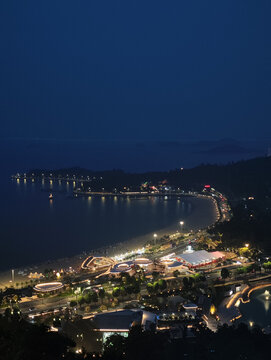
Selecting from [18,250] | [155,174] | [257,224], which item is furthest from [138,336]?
[155,174]

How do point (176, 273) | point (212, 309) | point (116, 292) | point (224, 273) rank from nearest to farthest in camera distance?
1. point (212, 309)
2. point (116, 292)
3. point (224, 273)
4. point (176, 273)

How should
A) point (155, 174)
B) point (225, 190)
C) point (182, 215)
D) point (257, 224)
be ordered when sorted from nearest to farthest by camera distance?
point (257, 224)
point (182, 215)
point (225, 190)
point (155, 174)

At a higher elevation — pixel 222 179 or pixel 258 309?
pixel 222 179

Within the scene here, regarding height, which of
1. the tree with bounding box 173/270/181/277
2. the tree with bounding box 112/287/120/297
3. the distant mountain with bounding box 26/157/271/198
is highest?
the distant mountain with bounding box 26/157/271/198

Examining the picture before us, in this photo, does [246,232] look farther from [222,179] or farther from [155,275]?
[222,179]

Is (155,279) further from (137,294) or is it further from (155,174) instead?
(155,174)

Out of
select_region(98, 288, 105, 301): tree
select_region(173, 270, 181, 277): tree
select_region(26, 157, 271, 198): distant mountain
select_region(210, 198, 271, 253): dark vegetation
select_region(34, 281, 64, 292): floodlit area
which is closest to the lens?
select_region(98, 288, 105, 301): tree

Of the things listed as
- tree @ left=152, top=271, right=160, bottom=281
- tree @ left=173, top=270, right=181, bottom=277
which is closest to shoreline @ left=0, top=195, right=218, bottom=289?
tree @ left=152, top=271, right=160, bottom=281

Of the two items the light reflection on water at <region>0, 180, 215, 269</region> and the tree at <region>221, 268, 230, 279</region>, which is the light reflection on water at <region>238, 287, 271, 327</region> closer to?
the tree at <region>221, 268, 230, 279</region>

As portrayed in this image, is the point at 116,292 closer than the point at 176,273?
Yes

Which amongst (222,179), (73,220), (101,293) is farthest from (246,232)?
(222,179)

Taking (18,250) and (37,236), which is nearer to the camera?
(18,250)
